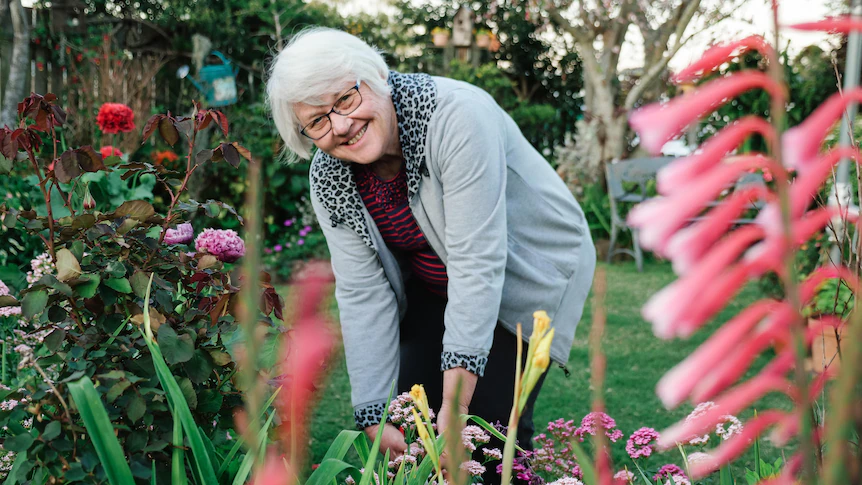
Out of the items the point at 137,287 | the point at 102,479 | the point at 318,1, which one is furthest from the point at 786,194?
the point at 318,1

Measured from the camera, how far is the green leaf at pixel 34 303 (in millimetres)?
1204

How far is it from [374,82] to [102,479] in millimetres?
1112

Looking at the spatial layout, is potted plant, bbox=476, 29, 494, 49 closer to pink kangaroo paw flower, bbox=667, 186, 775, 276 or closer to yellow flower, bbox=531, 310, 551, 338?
yellow flower, bbox=531, 310, 551, 338

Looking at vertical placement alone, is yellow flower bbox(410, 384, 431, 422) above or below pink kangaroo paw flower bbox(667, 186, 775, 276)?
below

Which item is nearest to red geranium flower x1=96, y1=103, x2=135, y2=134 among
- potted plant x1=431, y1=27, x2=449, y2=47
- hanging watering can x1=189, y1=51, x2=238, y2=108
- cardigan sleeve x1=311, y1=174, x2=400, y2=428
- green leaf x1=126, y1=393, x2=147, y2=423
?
cardigan sleeve x1=311, y1=174, x2=400, y2=428

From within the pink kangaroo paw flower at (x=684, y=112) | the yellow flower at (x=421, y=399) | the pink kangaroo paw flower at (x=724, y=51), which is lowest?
the yellow flower at (x=421, y=399)

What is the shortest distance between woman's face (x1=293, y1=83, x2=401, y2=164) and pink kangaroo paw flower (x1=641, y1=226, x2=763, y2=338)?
149 cm

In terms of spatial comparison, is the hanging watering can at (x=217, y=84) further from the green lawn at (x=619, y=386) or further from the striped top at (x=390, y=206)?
the striped top at (x=390, y=206)

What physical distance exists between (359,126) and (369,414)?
0.75 metres

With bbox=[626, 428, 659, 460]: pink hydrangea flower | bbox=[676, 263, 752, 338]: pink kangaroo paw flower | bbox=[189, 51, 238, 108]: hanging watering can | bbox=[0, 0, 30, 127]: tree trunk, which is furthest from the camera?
bbox=[189, 51, 238, 108]: hanging watering can

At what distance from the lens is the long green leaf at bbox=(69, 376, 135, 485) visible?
948mm

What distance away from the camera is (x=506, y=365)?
7.01ft

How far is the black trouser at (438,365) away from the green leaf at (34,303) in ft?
3.87

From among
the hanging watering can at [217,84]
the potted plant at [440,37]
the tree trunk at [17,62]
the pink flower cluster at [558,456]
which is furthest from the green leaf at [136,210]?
the potted plant at [440,37]
